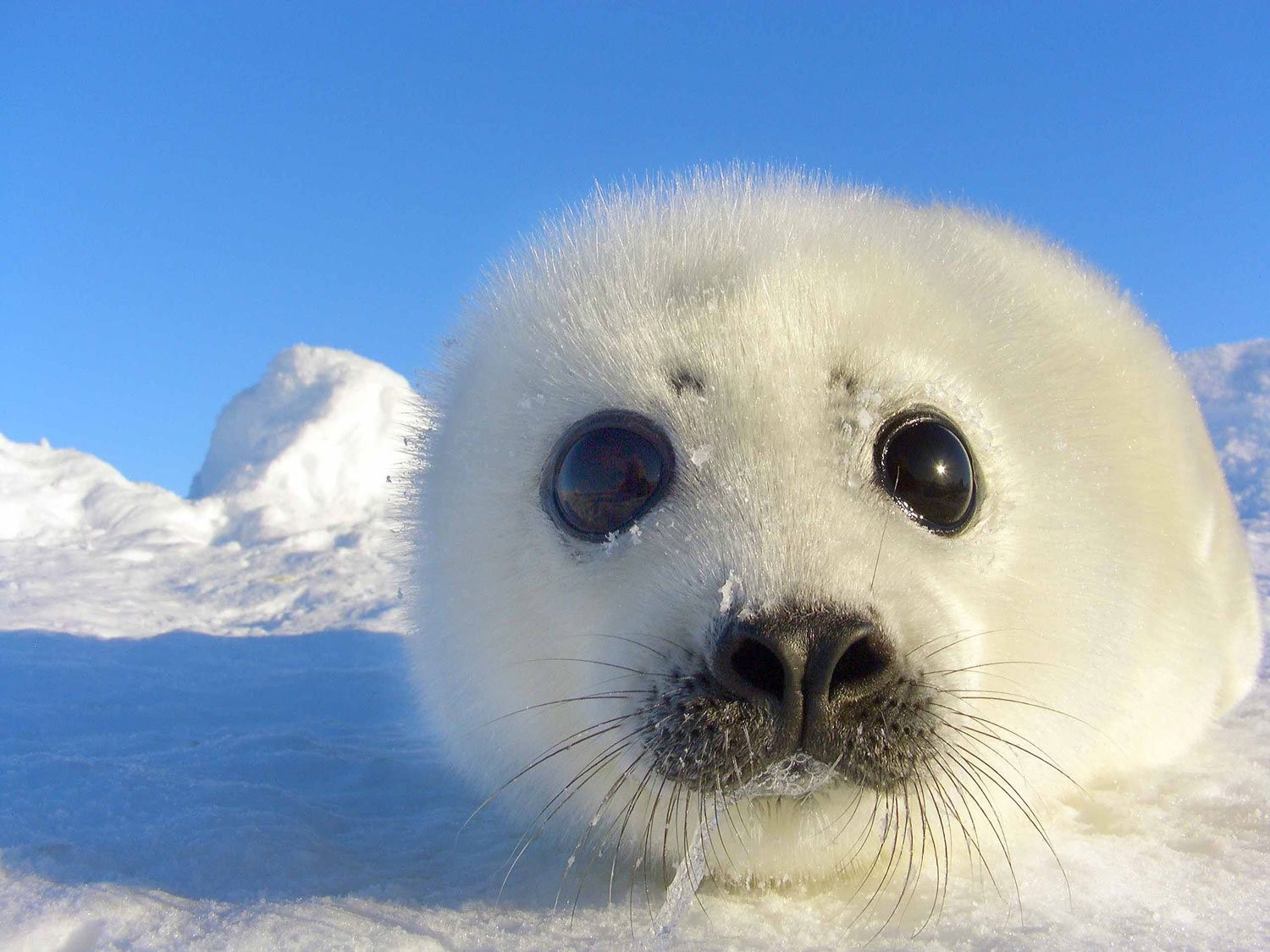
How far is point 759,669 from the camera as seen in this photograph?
1.58 m

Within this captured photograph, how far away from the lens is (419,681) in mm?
3016

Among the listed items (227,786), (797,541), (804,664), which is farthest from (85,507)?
(804,664)

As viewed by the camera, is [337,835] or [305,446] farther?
[305,446]

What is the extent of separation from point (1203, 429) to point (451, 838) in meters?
3.02

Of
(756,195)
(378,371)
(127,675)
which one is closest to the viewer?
(756,195)

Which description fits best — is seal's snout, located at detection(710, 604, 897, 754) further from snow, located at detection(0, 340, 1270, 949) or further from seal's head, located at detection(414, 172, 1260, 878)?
snow, located at detection(0, 340, 1270, 949)

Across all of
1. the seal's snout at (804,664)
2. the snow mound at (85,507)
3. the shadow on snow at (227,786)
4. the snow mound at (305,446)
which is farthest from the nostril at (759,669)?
the snow mound at (305,446)

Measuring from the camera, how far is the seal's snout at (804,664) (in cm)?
152

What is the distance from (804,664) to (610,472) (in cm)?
68

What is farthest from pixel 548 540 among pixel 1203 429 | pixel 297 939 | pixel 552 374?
pixel 1203 429

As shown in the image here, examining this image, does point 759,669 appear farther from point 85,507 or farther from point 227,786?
point 85,507

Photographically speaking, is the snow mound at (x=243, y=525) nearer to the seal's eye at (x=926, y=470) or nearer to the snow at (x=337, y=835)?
the snow at (x=337, y=835)

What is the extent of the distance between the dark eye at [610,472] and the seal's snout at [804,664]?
0.49 metres

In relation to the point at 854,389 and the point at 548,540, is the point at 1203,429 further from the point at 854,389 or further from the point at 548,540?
the point at 548,540
